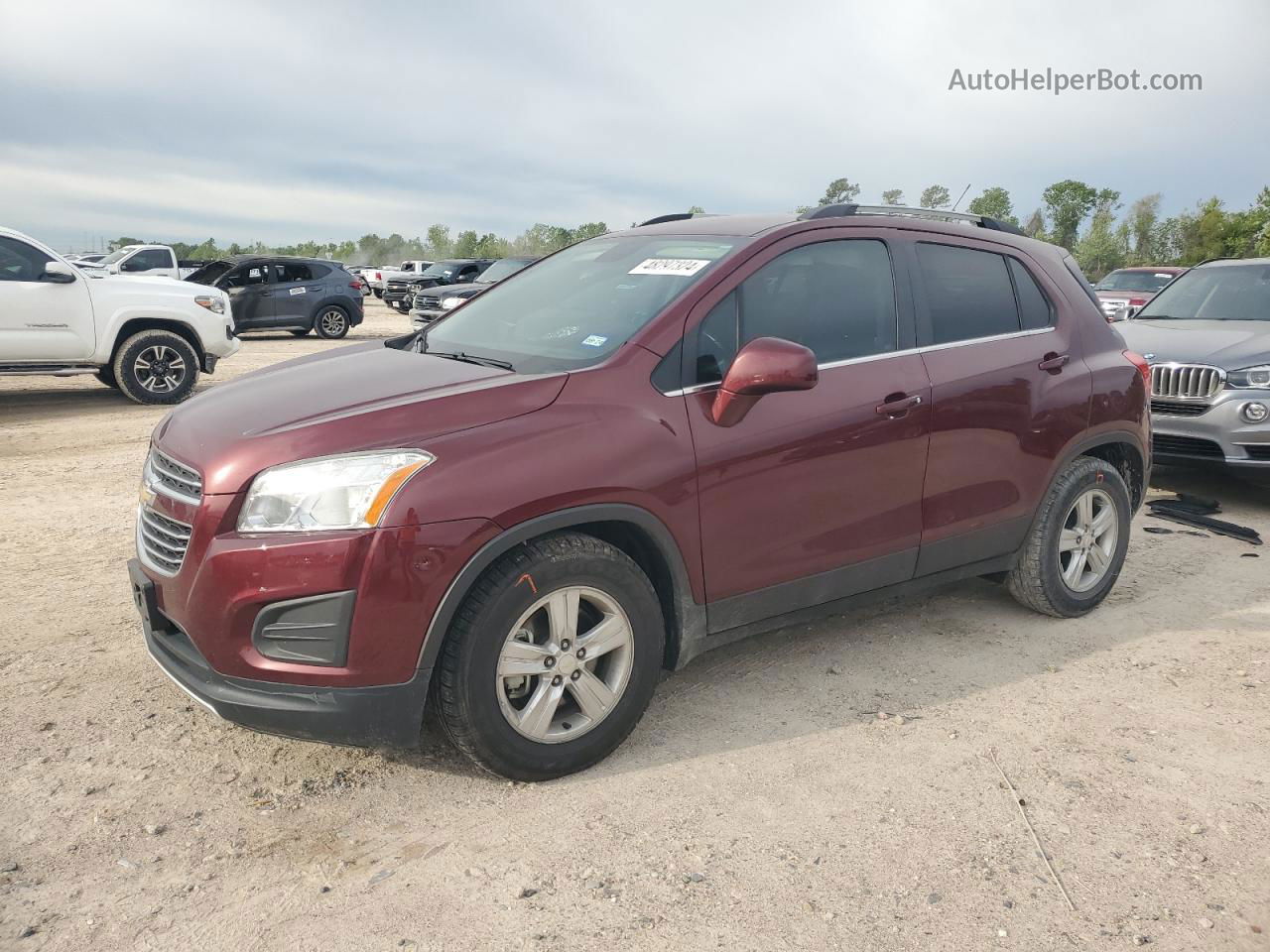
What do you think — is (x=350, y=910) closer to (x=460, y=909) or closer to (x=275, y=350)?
(x=460, y=909)

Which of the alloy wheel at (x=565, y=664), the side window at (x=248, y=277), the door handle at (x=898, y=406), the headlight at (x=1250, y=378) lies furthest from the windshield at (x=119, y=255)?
the alloy wheel at (x=565, y=664)

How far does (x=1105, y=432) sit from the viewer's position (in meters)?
4.62

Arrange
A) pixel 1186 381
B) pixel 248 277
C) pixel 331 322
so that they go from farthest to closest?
pixel 331 322, pixel 248 277, pixel 1186 381

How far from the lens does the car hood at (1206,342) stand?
22.5 ft

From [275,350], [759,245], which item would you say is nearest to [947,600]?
[759,245]

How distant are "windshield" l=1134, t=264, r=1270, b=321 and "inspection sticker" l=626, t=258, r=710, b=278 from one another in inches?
242

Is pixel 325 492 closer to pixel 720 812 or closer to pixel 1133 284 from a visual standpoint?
pixel 720 812

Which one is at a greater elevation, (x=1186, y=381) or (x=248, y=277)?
(x=248, y=277)

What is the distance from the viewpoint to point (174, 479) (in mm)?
3045

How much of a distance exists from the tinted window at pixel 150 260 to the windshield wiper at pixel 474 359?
1965 cm

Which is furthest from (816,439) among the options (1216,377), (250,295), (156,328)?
(250,295)

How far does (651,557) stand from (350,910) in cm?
138

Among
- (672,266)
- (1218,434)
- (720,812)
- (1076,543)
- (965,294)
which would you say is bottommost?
(720,812)

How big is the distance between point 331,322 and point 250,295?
5.66 feet
